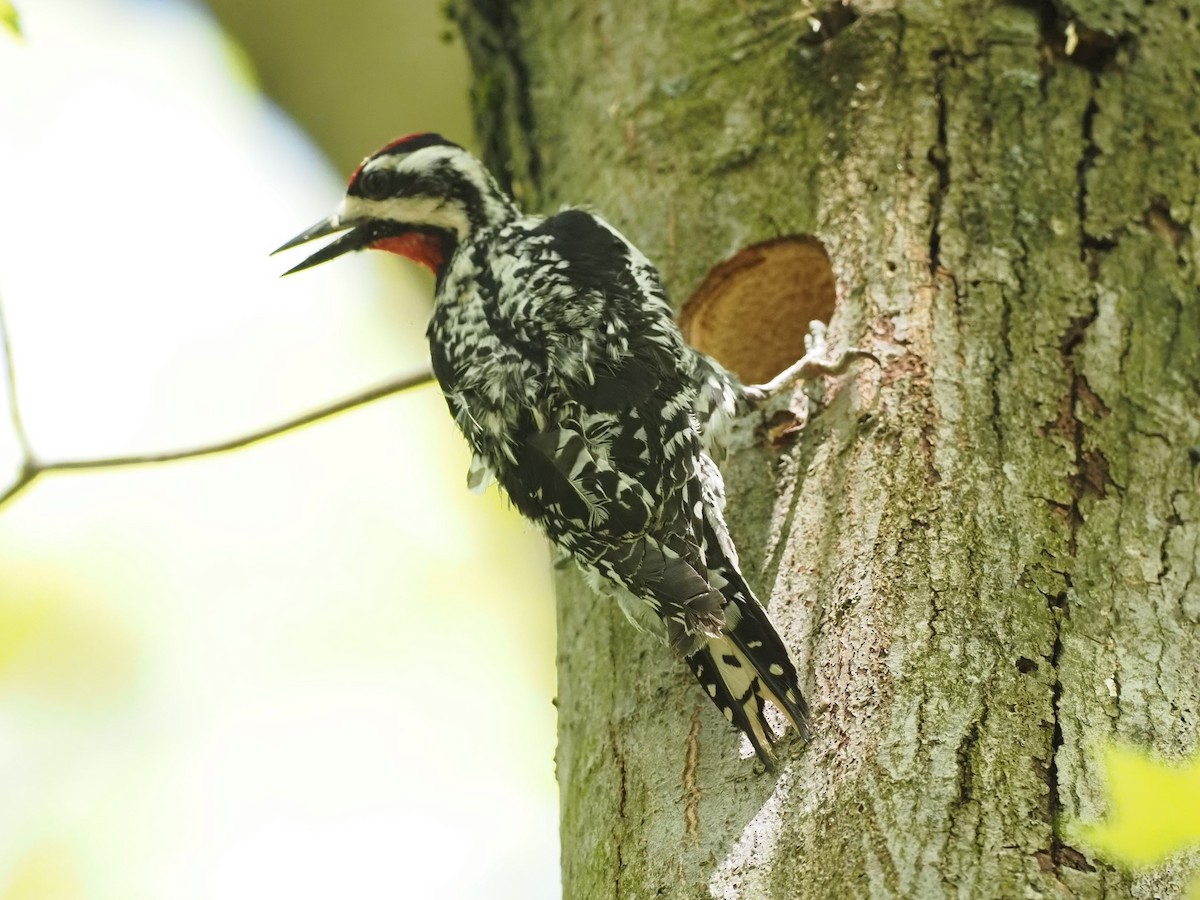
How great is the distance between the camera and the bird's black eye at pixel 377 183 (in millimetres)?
3711

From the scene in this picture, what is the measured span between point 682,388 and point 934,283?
60 centimetres

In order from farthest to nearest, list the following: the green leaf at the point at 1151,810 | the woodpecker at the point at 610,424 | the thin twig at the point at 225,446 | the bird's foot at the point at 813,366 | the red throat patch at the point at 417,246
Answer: the red throat patch at the point at 417,246
the thin twig at the point at 225,446
the bird's foot at the point at 813,366
the woodpecker at the point at 610,424
the green leaf at the point at 1151,810

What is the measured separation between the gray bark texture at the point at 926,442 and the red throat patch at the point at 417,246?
14.1 inches

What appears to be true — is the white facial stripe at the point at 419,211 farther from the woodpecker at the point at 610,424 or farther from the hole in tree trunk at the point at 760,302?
the hole in tree trunk at the point at 760,302

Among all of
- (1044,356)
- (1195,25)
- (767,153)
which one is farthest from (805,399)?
(1195,25)

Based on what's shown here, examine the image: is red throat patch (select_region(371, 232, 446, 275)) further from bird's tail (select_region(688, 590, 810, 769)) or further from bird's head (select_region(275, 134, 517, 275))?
bird's tail (select_region(688, 590, 810, 769))

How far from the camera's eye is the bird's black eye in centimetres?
371

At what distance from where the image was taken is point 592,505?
273 cm

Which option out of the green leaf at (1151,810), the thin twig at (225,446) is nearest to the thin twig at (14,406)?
the thin twig at (225,446)

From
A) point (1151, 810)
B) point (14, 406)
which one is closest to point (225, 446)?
point (14, 406)

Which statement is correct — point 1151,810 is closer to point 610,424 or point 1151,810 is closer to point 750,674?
point 750,674

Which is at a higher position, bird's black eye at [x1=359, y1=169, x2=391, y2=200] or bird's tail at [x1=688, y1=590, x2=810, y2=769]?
bird's black eye at [x1=359, y1=169, x2=391, y2=200]

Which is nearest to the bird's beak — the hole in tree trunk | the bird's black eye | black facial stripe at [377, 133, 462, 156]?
the bird's black eye

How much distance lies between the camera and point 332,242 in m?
3.72
